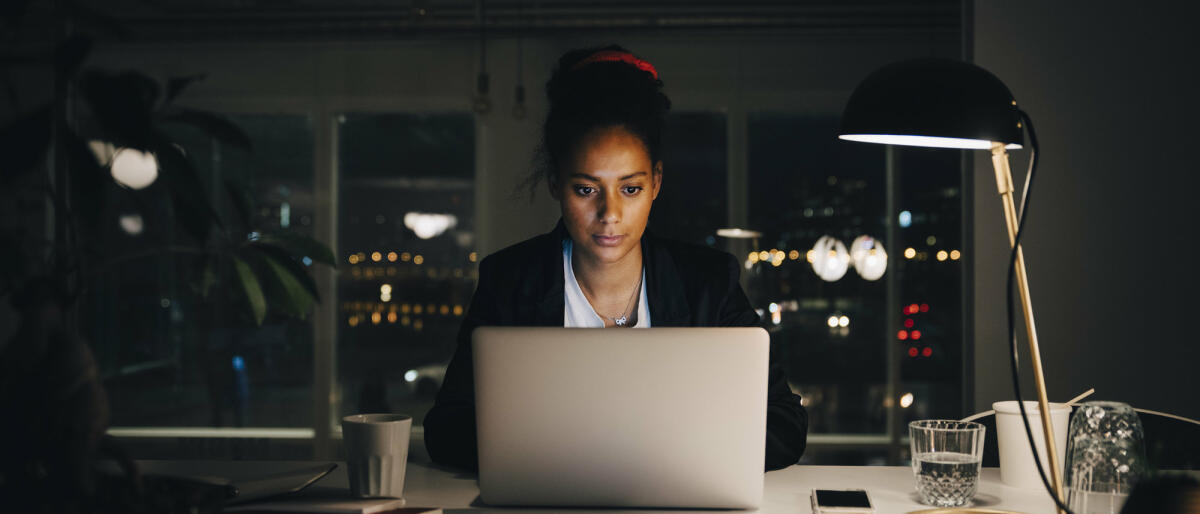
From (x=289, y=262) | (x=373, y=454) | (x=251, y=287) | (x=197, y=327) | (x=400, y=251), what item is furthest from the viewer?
(x=197, y=327)

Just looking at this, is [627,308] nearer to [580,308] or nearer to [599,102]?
[580,308]

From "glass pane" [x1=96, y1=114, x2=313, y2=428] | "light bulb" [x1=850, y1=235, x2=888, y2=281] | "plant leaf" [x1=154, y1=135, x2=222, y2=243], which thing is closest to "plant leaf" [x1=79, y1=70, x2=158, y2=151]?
"plant leaf" [x1=154, y1=135, x2=222, y2=243]

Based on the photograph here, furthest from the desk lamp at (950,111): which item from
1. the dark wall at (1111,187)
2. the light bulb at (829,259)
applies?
the light bulb at (829,259)

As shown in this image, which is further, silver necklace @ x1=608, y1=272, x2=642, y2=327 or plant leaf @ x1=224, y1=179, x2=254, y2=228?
silver necklace @ x1=608, y1=272, x2=642, y2=327

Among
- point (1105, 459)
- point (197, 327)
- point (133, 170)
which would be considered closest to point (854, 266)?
point (133, 170)

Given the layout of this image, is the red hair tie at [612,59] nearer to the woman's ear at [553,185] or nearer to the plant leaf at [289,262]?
the woman's ear at [553,185]

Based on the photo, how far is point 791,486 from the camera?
1423mm

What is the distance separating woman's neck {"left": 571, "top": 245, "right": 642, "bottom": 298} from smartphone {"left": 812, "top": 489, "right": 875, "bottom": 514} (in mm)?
897

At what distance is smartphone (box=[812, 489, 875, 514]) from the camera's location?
1.23 meters

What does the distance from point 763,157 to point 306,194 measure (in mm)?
3214

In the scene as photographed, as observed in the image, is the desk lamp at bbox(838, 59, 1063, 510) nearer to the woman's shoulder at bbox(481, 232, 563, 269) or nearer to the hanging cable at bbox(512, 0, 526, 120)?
the woman's shoulder at bbox(481, 232, 563, 269)

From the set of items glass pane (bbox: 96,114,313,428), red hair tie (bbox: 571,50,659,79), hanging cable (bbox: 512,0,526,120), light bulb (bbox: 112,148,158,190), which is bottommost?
glass pane (bbox: 96,114,313,428)

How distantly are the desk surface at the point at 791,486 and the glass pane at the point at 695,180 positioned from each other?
14.4 feet

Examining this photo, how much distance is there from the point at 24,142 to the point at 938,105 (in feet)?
3.62
